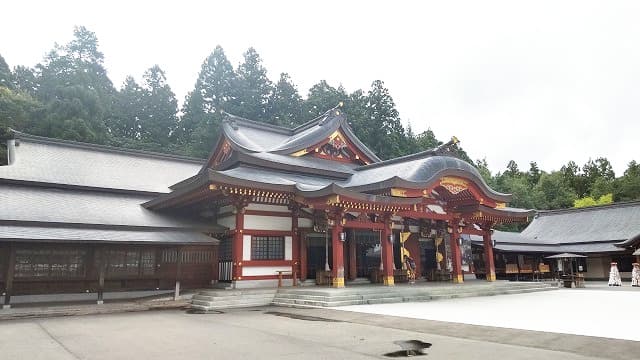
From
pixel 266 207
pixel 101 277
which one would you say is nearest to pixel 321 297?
pixel 266 207

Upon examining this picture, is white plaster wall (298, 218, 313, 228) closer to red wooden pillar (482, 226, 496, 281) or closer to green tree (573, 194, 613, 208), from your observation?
red wooden pillar (482, 226, 496, 281)

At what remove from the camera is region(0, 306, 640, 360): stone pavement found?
6.97m

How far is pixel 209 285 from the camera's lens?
61.3ft

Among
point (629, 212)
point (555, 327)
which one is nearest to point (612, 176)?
point (629, 212)

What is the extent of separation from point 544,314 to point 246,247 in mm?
10854

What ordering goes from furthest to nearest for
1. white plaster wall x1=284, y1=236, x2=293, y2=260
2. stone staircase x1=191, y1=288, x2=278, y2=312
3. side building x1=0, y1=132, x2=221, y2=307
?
white plaster wall x1=284, y1=236, x2=293, y2=260 → side building x1=0, y1=132, x2=221, y2=307 → stone staircase x1=191, y1=288, x2=278, y2=312

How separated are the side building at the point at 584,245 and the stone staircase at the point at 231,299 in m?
20.0

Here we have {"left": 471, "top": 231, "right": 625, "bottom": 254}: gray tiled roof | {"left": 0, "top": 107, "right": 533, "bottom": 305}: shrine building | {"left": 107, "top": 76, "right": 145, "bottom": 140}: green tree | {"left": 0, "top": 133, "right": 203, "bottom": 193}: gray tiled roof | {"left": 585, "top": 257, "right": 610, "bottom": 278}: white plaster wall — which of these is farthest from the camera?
{"left": 107, "top": 76, "right": 145, "bottom": 140}: green tree

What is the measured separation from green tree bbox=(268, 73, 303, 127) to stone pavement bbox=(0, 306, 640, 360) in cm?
5135

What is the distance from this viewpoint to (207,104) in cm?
5994

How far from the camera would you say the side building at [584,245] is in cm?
3266

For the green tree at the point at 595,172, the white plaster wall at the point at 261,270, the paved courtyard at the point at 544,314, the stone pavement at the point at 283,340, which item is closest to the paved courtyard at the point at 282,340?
the stone pavement at the point at 283,340

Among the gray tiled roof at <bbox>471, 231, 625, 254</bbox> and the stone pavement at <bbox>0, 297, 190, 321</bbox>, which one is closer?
the stone pavement at <bbox>0, 297, 190, 321</bbox>

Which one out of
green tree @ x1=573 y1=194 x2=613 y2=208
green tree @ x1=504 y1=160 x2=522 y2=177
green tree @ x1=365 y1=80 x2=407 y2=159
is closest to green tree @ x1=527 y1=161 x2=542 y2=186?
green tree @ x1=504 y1=160 x2=522 y2=177
